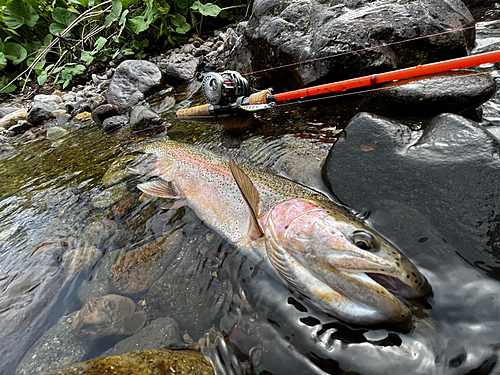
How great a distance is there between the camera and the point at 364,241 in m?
1.88

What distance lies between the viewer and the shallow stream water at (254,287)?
68.1 inches

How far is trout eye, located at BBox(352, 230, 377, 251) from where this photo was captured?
73.4 inches

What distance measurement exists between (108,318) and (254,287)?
1201mm

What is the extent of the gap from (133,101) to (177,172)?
21.0 ft

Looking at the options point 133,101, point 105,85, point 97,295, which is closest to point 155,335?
point 97,295

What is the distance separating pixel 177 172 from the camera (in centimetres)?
388

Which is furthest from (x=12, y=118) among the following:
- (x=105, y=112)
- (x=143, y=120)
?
(x=143, y=120)

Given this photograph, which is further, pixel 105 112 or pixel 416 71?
pixel 105 112

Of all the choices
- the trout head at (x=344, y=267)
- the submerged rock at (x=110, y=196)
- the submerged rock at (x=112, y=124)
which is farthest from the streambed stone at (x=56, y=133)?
the trout head at (x=344, y=267)

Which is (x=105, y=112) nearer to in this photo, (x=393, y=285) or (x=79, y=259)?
(x=79, y=259)

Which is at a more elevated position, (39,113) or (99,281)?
(39,113)

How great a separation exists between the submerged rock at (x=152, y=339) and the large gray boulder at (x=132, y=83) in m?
8.29

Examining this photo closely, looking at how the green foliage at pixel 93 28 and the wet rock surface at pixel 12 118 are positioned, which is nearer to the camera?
the green foliage at pixel 93 28

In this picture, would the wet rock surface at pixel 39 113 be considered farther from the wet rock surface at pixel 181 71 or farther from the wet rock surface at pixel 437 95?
the wet rock surface at pixel 437 95
